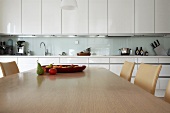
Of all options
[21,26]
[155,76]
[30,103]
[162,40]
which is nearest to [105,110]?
[30,103]

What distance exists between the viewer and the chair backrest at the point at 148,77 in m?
1.31

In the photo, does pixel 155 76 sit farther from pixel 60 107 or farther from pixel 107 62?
pixel 107 62

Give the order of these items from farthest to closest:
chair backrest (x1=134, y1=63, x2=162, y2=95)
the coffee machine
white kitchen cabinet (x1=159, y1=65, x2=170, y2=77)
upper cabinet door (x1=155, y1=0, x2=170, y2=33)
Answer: the coffee machine
upper cabinet door (x1=155, y1=0, x2=170, y2=33)
white kitchen cabinet (x1=159, y1=65, x2=170, y2=77)
chair backrest (x1=134, y1=63, x2=162, y2=95)

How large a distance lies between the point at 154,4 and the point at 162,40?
969 millimetres

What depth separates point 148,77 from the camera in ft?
4.75

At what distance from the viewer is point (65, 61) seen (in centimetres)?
427

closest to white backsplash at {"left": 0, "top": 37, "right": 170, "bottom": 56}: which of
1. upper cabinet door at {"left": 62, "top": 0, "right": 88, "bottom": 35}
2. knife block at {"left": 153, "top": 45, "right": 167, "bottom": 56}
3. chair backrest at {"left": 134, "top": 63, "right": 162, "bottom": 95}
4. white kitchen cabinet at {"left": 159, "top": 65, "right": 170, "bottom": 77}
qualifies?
knife block at {"left": 153, "top": 45, "right": 167, "bottom": 56}

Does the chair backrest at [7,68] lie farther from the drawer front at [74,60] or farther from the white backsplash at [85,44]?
the white backsplash at [85,44]

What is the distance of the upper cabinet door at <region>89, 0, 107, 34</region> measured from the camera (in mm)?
4504

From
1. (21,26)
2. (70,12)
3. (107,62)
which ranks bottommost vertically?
(107,62)

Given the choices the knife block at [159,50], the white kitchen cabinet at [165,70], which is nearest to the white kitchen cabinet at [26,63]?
the white kitchen cabinet at [165,70]

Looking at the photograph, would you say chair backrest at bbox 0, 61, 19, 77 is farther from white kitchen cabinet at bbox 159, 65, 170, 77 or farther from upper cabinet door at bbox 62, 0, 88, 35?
white kitchen cabinet at bbox 159, 65, 170, 77

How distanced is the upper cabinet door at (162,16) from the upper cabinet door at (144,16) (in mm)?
106

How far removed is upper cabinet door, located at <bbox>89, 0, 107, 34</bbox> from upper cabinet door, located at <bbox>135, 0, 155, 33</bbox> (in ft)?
2.50
